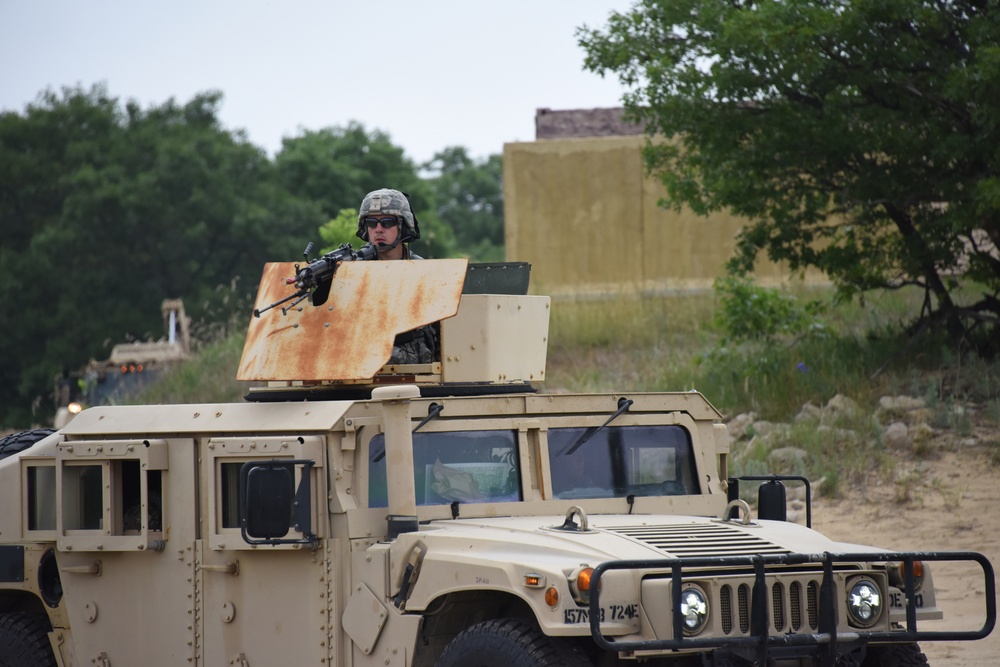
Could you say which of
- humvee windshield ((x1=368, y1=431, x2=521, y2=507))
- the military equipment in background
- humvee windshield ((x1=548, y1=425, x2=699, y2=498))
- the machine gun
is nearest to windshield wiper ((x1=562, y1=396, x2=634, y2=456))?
humvee windshield ((x1=548, y1=425, x2=699, y2=498))

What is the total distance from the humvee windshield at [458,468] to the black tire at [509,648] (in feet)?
2.58

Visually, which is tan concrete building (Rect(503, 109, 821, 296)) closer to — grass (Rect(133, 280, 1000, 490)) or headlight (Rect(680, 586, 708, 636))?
grass (Rect(133, 280, 1000, 490))

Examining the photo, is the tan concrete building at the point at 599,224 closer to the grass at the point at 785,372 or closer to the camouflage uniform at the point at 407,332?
the grass at the point at 785,372

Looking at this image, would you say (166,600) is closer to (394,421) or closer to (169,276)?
(394,421)

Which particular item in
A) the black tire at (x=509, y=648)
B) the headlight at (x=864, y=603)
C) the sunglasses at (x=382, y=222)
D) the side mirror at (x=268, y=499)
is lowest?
the black tire at (x=509, y=648)

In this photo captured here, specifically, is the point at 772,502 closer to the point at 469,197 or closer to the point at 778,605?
the point at 778,605

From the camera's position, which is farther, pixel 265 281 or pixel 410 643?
pixel 265 281

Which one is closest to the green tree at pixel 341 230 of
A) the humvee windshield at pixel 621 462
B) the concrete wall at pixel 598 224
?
the concrete wall at pixel 598 224

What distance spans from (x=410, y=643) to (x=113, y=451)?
181 cm

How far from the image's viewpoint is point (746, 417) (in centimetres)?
1489

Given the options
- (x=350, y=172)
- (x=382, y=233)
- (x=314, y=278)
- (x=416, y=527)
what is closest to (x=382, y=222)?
(x=382, y=233)

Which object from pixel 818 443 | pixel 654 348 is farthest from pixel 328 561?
pixel 654 348

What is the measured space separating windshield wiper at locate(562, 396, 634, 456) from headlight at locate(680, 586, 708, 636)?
51.0 inches

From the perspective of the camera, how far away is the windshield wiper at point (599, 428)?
6.45 metres
